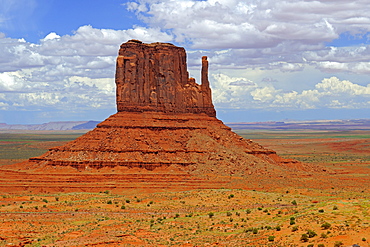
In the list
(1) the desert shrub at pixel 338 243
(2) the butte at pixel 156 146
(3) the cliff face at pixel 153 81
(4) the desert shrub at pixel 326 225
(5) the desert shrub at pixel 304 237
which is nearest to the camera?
(1) the desert shrub at pixel 338 243

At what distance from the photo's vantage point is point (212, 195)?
220ft

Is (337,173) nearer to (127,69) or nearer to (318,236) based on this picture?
(127,69)

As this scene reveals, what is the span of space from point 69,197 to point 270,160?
36.6 meters

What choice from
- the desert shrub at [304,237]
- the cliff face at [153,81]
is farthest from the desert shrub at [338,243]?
the cliff face at [153,81]

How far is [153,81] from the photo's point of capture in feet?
312

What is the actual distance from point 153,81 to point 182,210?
40.2 meters

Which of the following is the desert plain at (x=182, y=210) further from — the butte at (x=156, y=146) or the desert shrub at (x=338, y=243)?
the butte at (x=156, y=146)

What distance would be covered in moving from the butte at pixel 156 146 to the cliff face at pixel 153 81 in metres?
0.14

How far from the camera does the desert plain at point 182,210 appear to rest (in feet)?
123

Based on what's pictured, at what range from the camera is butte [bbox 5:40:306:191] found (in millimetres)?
81562

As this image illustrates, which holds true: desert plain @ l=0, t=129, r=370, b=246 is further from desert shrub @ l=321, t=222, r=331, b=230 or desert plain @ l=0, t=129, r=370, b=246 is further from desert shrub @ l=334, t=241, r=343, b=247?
desert shrub @ l=334, t=241, r=343, b=247

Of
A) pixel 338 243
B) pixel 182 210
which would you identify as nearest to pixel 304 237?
pixel 338 243

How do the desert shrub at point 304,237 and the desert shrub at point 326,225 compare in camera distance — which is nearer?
the desert shrub at point 304,237

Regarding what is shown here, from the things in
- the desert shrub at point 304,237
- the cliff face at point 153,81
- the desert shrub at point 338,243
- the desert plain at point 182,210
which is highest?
the cliff face at point 153,81
